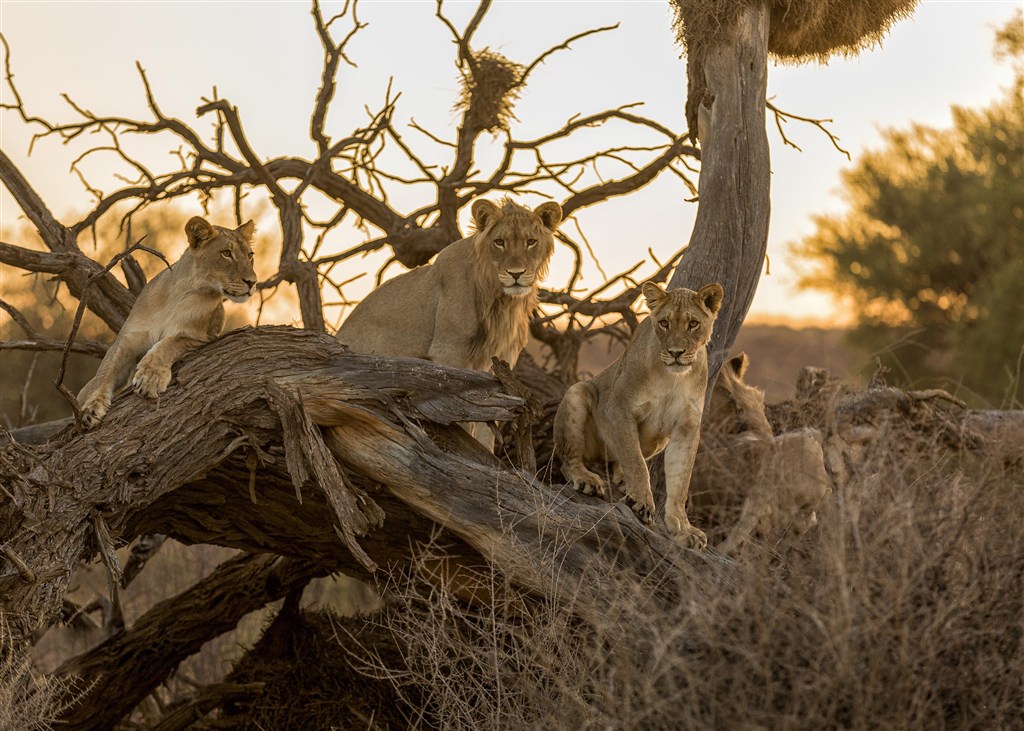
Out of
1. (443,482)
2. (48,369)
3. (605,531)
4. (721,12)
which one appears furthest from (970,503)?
(48,369)

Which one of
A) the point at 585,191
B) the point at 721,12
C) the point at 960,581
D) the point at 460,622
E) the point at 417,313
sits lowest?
the point at 460,622

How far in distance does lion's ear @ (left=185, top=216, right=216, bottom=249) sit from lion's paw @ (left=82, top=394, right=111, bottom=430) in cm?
90

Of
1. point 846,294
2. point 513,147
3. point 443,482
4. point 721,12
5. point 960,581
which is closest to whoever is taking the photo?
point 960,581

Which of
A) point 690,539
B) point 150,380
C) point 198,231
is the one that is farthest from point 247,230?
point 690,539

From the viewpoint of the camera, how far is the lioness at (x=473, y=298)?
24.0ft

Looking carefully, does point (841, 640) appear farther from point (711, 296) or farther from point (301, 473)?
point (711, 296)

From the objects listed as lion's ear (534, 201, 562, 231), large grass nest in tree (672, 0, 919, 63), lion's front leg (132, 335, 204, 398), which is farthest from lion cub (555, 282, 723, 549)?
large grass nest in tree (672, 0, 919, 63)

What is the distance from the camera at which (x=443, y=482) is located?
253 inches

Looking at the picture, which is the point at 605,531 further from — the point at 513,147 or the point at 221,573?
the point at 513,147

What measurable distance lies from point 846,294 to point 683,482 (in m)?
20.1

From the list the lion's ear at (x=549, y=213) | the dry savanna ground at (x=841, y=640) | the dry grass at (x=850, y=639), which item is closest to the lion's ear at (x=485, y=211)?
the lion's ear at (x=549, y=213)

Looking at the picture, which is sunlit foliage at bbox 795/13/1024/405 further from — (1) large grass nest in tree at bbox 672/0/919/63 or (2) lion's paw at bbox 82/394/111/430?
(2) lion's paw at bbox 82/394/111/430

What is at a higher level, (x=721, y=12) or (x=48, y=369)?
(x=721, y=12)

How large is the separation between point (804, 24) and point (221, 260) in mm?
4711
